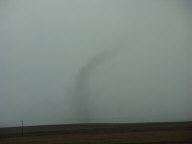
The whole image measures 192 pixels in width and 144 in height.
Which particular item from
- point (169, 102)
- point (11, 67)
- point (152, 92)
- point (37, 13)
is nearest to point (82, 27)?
point (37, 13)

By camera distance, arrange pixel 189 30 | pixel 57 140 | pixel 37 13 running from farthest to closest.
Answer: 1. pixel 189 30
2. pixel 37 13
3. pixel 57 140

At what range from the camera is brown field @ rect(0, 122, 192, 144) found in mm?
1021

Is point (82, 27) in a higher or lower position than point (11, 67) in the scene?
higher

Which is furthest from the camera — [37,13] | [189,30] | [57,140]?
[189,30]

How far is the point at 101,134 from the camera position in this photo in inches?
41.9

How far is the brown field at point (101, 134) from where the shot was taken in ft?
3.35

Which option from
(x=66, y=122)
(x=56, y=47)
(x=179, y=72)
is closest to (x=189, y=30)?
(x=179, y=72)

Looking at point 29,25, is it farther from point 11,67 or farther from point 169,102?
point 169,102

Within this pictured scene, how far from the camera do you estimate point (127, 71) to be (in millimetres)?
1276

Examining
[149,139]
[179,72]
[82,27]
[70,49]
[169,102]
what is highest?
[82,27]

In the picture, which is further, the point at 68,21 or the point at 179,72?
the point at 179,72

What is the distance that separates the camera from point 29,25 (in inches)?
46.6

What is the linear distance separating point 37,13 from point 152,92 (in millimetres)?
705

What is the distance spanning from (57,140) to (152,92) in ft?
1.85
